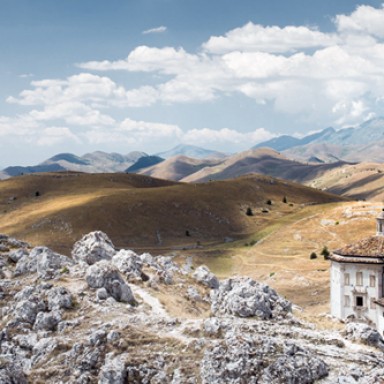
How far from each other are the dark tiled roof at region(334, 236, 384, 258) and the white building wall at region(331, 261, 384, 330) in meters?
1.49

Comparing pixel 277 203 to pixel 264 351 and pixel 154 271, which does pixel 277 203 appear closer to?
pixel 154 271

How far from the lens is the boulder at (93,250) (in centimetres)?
6119

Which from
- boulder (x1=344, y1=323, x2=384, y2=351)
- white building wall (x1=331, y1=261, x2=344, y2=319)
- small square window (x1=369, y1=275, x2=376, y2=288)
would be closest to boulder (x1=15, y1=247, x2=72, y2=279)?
boulder (x1=344, y1=323, x2=384, y2=351)

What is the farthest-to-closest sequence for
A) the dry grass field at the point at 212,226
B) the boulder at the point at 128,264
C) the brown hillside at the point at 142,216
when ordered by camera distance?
the brown hillside at the point at 142,216 → the dry grass field at the point at 212,226 → the boulder at the point at 128,264

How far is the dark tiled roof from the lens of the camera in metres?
65.0

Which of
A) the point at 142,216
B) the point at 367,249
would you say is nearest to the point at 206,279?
the point at 367,249

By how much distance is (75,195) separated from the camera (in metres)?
197

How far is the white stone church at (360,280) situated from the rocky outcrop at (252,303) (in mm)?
24137

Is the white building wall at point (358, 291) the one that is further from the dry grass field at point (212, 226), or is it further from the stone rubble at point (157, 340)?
the dry grass field at point (212, 226)

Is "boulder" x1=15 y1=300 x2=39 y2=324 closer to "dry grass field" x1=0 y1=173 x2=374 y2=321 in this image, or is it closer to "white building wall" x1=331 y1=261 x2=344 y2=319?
"white building wall" x1=331 y1=261 x2=344 y2=319

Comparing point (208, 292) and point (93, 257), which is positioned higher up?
point (93, 257)

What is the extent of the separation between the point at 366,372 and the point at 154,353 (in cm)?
1400

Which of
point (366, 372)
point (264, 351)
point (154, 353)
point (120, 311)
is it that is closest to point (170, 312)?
point (120, 311)

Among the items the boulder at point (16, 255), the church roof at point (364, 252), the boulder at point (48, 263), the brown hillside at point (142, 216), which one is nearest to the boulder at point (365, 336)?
the church roof at point (364, 252)
